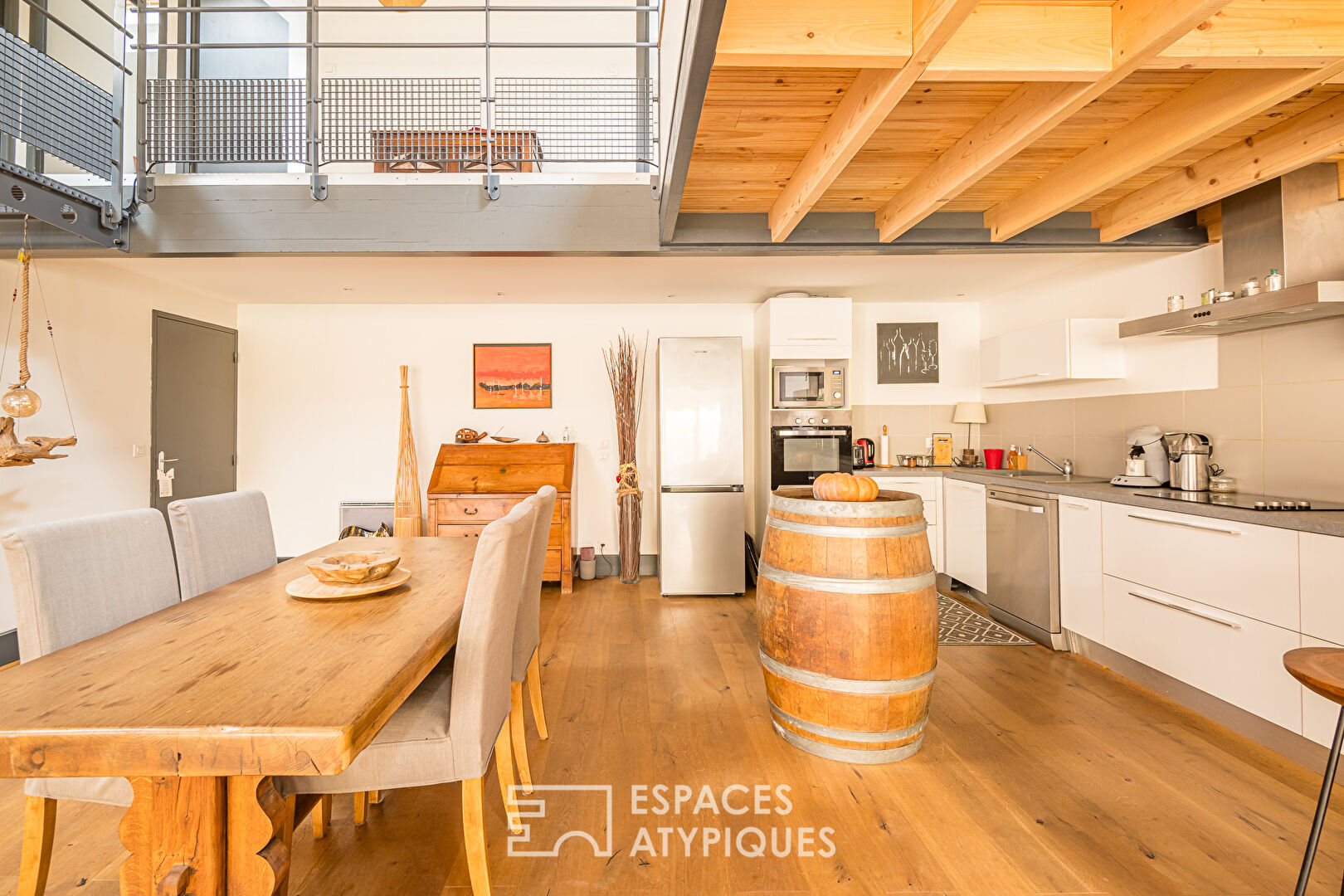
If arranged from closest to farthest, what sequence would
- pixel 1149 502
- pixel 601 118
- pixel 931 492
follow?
pixel 1149 502
pixel 601 118
pixel 931 492

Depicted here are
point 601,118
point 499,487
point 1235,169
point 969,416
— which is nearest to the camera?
point 1235,169

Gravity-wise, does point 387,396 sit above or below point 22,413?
above

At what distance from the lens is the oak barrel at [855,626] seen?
6.34 ft

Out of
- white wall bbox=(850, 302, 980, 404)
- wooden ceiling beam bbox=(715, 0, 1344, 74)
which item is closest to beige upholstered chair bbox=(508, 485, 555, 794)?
wooden ceiling beam bbox=(715, 0, 1344, 74)

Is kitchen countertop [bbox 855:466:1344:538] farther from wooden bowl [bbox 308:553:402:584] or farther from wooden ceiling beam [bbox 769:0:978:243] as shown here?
wooden bowl [bbox 308:553:402:584]

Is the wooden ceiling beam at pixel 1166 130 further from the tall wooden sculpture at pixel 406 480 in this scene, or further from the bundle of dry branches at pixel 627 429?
the tall wooden sculpture at pixel 406 480

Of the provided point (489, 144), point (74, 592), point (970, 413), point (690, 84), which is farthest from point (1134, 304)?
point (74, 592)

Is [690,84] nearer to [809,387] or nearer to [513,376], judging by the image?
[809,387]

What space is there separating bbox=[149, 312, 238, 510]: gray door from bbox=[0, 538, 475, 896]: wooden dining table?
3.61 metres

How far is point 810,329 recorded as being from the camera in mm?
4266

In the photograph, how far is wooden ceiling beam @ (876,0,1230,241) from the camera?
1.52m

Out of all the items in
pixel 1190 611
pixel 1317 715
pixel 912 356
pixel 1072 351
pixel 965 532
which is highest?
pixel 912 356

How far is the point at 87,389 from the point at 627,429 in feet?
10.9

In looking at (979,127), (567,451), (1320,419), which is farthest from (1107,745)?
(567,451)
